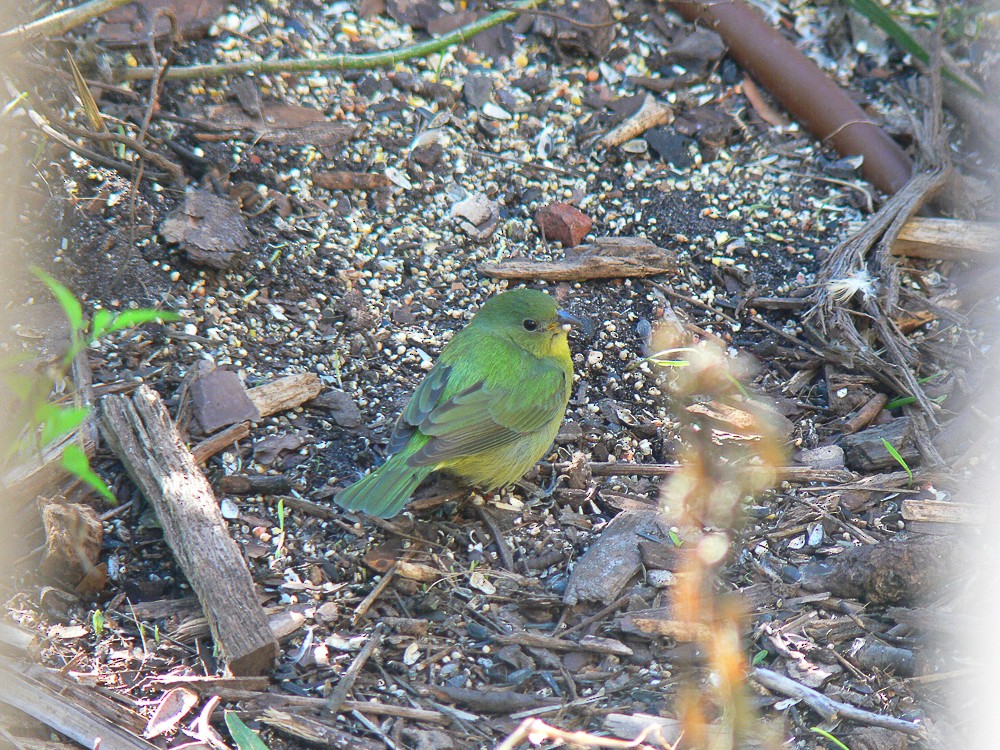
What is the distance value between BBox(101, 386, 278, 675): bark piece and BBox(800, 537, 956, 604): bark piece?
1980mm

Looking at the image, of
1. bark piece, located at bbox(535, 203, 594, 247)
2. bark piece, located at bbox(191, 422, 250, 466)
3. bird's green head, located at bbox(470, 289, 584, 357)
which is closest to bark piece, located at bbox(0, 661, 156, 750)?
bark piece, located at bbox(191, 422, 250, 466)

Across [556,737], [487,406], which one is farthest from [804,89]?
[556,737]

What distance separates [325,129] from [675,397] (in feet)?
7.49

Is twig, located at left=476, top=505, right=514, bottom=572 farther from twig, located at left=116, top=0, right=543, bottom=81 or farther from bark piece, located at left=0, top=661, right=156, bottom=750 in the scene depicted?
twig, located at left=116, top=0, right=543, bottom=81

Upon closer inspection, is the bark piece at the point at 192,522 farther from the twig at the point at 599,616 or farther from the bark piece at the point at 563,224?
the bark piece at the point at 563,224

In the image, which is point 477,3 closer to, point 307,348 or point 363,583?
point 307,348

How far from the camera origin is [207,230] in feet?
15.0

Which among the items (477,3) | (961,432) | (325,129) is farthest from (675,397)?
(477,3)

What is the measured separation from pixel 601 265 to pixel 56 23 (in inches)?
113

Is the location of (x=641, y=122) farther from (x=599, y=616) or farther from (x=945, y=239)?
(x=599, y=616)

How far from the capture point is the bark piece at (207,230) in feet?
14.8

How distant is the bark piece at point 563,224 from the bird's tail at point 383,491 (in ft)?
5.78

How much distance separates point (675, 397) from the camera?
4633 millimetres

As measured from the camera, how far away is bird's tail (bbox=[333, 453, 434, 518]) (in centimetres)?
380
